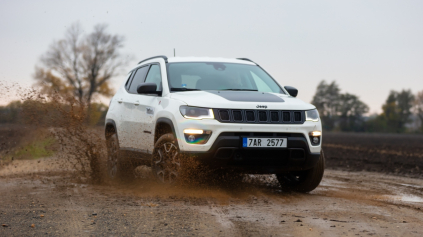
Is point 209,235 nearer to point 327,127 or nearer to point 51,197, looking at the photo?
point 51,197

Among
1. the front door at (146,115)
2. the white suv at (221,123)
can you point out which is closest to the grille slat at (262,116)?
the white suv at (221,123)

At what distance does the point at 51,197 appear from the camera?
6.75 metres

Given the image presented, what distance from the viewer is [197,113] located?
6.39m

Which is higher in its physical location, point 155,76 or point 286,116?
point 155,76

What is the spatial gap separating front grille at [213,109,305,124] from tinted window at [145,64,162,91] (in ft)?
4.57

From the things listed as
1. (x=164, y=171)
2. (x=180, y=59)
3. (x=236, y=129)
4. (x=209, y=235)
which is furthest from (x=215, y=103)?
(x=209, y=235)

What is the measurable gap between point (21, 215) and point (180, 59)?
11.2ft

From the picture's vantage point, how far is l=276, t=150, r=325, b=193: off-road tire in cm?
716

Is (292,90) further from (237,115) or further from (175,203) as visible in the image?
(175,203)

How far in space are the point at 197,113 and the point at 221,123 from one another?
1.01ft

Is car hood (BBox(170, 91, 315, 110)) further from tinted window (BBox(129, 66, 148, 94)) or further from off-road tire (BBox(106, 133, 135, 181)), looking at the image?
off-road tire (BBox(106, 133, 135, 181))

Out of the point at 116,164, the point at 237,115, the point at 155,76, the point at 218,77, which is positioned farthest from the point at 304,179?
the point at 116,164

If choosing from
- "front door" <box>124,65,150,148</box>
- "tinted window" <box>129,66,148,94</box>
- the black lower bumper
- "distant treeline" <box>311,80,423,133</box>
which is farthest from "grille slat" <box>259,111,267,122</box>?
"distant treeline" <box>311,80,423,133</box>

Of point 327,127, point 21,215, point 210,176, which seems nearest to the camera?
point 21,215
